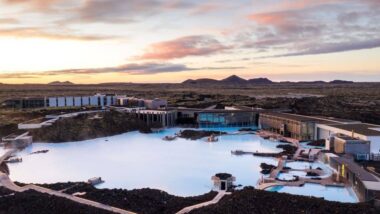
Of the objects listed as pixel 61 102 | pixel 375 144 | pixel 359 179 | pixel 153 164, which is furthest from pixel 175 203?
pixel 61 102

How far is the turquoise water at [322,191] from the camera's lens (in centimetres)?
1555

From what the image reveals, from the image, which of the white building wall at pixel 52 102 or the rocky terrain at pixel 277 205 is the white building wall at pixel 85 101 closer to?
the white building wall at pixel 52 102

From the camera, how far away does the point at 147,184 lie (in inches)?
707

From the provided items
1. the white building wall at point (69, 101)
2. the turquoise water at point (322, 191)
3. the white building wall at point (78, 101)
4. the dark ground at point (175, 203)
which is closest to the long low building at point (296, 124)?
the turquoise water at point (322, 191)

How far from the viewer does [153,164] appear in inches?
882

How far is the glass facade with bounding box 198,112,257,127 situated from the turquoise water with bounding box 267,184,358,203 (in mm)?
21717

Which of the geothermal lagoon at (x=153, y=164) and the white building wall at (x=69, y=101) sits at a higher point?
the white building wall at (x=69, y=101)

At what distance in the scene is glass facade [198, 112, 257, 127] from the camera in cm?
3875

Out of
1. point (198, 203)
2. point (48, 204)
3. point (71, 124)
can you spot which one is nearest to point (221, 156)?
point (198, 203)

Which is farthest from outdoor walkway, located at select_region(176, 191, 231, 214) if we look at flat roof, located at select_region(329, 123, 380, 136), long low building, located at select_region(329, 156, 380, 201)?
flat roof, located at select_region(329, 123, 380, 136)

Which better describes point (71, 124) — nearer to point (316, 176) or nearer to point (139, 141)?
point (139, 141)

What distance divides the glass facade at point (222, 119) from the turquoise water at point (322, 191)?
855 inches

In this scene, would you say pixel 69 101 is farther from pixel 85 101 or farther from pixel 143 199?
pixel 143 199

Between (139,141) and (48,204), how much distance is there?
1726cm
